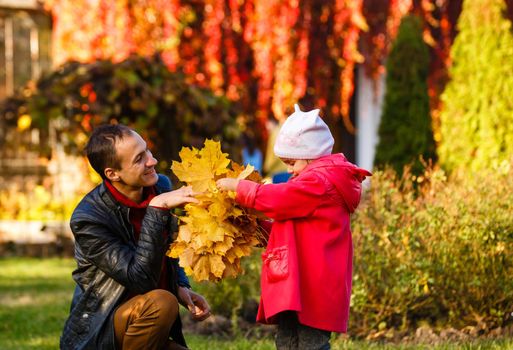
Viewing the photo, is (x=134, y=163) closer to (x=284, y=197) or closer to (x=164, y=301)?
(x=164, y=301)

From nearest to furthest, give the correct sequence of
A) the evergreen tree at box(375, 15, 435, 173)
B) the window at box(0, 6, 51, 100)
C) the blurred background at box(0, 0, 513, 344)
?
the blurred background at box(0, 0, 513, 344) → the evergreen tree at box(375, 15, 435, 173) → the window at box(0, 6, 51, 100)

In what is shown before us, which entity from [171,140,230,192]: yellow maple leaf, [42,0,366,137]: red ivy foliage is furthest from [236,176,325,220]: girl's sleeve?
[42,0,366,137]: red ivy foliage

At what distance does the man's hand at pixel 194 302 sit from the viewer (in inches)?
153

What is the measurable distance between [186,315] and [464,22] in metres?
4.23

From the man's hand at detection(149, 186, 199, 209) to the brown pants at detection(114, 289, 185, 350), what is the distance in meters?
0.34

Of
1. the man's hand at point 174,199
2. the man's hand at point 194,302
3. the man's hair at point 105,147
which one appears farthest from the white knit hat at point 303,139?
the man's hand at point 194,302

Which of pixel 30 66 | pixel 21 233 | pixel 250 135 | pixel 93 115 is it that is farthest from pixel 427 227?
pixel 30 66

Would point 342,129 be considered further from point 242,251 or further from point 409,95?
point 242,251

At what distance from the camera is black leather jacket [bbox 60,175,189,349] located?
11.5 feet

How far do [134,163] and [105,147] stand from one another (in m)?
0.14

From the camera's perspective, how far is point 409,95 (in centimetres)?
889

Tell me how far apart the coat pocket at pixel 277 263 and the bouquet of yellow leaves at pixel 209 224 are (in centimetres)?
9

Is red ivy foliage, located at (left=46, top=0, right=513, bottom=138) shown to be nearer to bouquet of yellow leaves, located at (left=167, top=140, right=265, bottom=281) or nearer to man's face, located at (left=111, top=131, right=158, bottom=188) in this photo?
man's face, located at (left=111, top=131, right=158, bottom=188)

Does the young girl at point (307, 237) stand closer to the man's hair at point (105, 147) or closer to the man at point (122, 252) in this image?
the man at point (122, 252)
